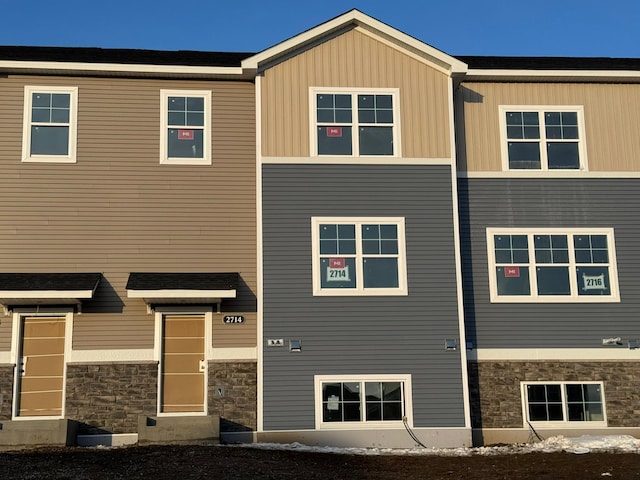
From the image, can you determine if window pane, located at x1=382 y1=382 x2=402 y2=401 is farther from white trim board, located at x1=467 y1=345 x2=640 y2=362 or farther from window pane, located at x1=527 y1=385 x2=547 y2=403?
window pane, located at x1=527 y1=385 x2=547 y2=403

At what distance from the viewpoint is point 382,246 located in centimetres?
1545

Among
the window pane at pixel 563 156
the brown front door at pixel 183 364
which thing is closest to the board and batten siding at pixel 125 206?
the brown front door at pixel 183 364

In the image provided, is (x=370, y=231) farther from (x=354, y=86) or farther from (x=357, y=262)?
(x=354, y=86)

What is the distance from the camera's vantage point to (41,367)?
14.9 m

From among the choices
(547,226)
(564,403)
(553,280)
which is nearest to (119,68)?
(547,226)

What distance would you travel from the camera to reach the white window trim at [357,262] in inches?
597

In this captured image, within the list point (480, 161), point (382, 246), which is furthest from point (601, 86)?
point (382, 246)

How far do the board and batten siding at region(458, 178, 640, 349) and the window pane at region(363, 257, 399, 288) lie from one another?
153cm

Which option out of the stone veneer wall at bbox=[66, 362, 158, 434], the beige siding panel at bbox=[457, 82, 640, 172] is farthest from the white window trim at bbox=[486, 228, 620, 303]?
the stone veneer wall at bbox=[66, 362, 158, 434]

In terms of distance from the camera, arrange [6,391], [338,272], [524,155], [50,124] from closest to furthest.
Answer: [6,391] → [338,272] → [50,124] → [524,155]

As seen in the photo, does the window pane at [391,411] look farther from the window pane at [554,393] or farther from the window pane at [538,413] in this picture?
the window pane at [554,393]

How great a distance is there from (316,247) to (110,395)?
4.69 metres

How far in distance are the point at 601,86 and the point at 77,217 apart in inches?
435

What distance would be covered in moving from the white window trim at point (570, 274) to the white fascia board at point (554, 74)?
125 inches
